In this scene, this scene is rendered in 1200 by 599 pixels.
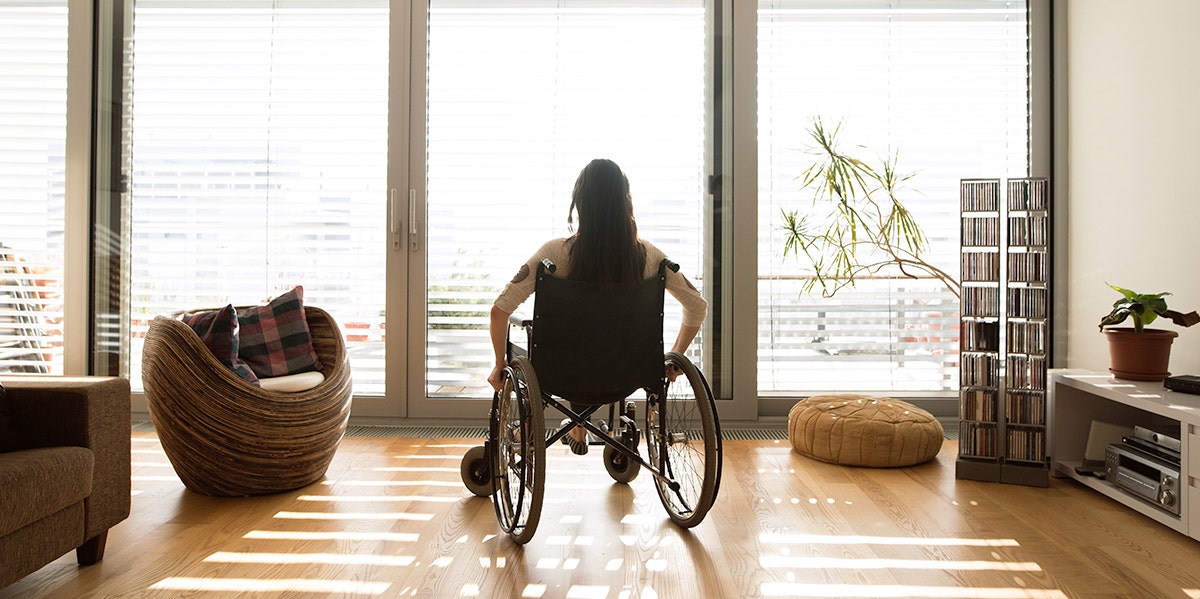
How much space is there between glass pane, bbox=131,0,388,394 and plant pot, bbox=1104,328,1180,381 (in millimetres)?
3177

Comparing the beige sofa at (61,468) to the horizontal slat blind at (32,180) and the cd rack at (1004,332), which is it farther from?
the cd rack at (1004,332)

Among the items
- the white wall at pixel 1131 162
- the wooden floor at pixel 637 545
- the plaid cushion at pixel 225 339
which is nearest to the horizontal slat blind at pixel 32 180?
the wooden floor at pixel 637 545

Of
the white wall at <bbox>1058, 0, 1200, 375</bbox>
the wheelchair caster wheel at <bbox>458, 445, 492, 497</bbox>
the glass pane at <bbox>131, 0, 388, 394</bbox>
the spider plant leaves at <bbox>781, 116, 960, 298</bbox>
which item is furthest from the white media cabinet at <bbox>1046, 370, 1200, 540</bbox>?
the glass pane at <bbox>131, 0, 388, 394</bbox>

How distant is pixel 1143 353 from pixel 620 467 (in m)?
1.89

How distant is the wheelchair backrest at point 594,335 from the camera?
2205mm

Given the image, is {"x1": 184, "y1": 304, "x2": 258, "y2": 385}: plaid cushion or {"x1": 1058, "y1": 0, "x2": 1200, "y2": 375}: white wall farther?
{"x1": 1058, "y1": 0, "x2": 1200, "y2": 375}: white wall

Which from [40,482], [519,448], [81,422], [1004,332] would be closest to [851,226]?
[1004,332]

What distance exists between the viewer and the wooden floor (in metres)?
1.92

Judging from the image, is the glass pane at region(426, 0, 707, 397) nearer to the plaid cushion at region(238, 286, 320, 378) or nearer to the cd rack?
the plaid cushion at region(238, 286, 320, 378)

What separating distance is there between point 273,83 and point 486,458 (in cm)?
246

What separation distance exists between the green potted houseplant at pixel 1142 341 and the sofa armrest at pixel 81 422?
3.17 meters

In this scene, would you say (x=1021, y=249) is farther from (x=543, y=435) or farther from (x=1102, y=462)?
(x=543, y=435)

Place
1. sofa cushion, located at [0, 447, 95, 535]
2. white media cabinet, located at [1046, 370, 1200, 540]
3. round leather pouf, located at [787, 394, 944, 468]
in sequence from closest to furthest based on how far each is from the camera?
sofa cushion, located at [0, 447, 95, 535] < white media cabinet, located at [1046, 370, 1200, 540] < round leather pouf, located at [787, 394, 944, 468]

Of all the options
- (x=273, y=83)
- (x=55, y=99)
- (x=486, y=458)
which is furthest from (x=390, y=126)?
(x=486, y=458)
